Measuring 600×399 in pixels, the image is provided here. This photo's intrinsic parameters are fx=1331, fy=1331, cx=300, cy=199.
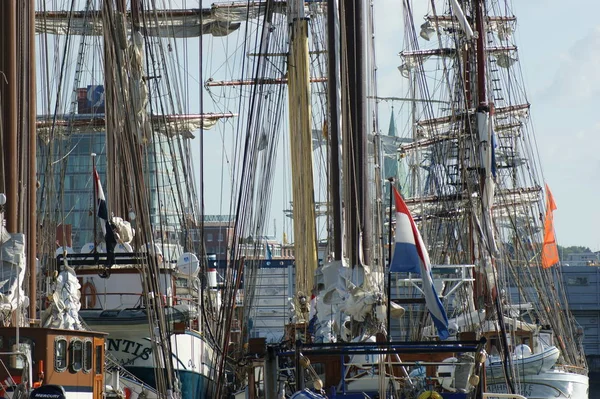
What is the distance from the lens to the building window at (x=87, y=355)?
23.6 m

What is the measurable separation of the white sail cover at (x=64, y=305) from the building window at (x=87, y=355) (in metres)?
0.65

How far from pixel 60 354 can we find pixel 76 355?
0.58 m

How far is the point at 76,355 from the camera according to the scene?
2341 centimetres

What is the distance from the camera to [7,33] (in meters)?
23.6

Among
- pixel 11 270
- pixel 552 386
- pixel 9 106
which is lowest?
pixel 552 386

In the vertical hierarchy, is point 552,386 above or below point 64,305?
below

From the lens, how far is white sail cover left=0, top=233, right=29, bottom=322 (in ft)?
70.7

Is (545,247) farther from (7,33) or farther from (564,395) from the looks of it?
(7,33)

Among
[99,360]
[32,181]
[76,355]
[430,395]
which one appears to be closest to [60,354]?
[76,355]

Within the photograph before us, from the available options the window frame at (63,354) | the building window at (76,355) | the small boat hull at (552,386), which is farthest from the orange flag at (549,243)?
the window frame at (63,354)

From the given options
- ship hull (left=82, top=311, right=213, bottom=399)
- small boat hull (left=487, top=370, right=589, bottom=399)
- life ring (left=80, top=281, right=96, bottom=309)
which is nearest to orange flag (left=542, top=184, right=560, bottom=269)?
small boat hull (left=487, top=370, right=589, bottom=399)

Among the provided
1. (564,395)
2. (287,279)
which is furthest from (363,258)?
(287,279)

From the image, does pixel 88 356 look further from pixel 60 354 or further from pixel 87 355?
pixel 60 354

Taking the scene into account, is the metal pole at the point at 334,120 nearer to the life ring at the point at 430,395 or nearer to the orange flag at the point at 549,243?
the life ring at the point at 430,395
